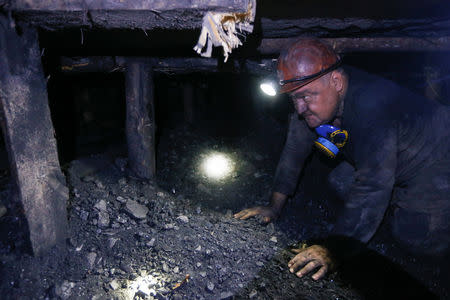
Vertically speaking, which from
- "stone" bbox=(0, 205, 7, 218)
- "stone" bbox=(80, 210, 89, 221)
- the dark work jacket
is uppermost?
the dark work jacket

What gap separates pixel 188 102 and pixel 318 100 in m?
3.10

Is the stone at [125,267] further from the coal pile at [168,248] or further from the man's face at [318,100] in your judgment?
the man's face at [318,100]

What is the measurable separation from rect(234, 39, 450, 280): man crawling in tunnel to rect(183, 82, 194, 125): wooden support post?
Answer: 9.44 feet

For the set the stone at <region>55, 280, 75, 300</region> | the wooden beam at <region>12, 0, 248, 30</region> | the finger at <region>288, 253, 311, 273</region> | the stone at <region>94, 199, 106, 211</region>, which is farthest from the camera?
the stone at <region>94, 199, 106, 211</region>

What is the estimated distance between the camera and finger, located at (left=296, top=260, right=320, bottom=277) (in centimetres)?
244

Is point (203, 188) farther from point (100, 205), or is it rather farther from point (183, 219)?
point (100, 205)

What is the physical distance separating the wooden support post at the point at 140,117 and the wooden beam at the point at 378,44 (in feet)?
4.58

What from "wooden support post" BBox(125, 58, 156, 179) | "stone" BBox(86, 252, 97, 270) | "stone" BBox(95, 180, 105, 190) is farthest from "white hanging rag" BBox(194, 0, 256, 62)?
"stone" BBox(95, 180, 105, 190)

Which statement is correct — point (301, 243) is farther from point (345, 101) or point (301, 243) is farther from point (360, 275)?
point (345, 101)

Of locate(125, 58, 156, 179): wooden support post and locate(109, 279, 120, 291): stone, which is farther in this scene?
locate(125, 58, 156, 179): wooden support post

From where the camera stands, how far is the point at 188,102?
512 centimetres

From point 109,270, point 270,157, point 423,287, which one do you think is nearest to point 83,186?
point 109,270

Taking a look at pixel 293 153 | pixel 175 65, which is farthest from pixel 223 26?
pixel 293 153

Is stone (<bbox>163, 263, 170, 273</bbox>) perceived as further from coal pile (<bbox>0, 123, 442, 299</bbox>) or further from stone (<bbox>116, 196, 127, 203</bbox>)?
stone (<bbox>116, 196, 127, 203</bbox>)
